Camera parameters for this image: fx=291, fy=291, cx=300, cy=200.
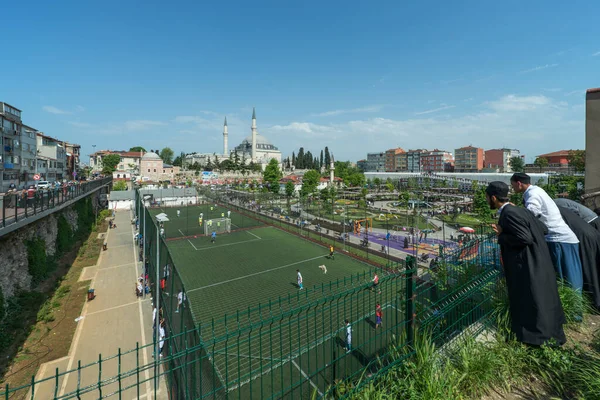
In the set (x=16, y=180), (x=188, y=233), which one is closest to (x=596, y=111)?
(x=188, y=233)

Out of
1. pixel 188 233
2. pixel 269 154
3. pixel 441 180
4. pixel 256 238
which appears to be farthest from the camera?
pixel 269 154

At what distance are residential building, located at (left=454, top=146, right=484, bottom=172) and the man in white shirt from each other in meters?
101

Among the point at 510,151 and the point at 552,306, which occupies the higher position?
the point at 510,151

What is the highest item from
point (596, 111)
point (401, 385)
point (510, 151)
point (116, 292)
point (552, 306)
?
point (510, 151)

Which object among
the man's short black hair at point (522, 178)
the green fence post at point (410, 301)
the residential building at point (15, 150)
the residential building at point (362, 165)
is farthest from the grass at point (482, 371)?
the residential building at point (362, 165)

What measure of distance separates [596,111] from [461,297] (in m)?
11.3

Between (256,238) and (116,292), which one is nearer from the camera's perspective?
(116,292)

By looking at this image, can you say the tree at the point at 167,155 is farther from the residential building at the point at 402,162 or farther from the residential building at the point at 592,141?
the residential building at the point at 592,141

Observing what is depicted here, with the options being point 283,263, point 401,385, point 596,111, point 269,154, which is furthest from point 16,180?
point 269,154

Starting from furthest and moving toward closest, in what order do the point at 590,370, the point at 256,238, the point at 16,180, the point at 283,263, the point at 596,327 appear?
the point at 16,180 → the point at 256,238 → the point at 283,263 → the point at 596,327 → the point at 590,370

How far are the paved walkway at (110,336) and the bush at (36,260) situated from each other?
2.19 metres

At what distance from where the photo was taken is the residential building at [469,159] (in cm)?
9050

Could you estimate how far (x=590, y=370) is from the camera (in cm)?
259

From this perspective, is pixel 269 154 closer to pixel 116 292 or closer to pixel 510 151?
pixel 510 151
